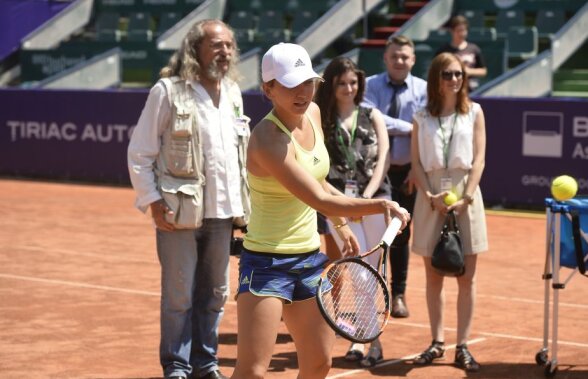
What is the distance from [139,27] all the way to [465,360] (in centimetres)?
1954

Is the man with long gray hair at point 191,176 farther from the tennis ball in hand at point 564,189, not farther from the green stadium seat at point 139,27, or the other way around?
the green stadium seat at point 139,27

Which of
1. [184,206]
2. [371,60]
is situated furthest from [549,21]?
[184,206]

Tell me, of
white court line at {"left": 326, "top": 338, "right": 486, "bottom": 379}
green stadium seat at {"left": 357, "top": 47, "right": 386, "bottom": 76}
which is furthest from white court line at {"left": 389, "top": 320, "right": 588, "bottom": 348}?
green stadium seat at {"left": 357, "top": 47, "right": 386, "bottom": 76}

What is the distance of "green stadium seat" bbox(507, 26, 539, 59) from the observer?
20828mm

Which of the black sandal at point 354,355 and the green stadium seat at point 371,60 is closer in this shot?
the black sandal at point 354,355

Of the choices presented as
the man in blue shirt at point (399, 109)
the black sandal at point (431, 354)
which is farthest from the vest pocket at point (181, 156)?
the man in blue shirt at point (399, 109)

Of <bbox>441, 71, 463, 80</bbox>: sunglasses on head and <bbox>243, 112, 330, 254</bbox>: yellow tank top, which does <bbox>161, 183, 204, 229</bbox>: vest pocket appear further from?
<bbox>441, 71, 463, 80</bbox>: sunglasses on head

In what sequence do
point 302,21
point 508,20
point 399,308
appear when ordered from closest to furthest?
point 399,308, point 508,20, point 302,21

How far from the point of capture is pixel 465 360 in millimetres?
7574

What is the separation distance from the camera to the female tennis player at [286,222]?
17.2 feet

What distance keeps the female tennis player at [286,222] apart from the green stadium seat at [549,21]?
1686cm

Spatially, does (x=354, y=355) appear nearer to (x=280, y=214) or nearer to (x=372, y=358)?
(x=372, y=358)

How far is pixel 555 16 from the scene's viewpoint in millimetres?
21594

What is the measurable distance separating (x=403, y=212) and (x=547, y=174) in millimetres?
10897
